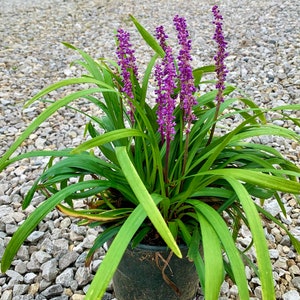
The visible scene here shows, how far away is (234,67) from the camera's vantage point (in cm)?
429

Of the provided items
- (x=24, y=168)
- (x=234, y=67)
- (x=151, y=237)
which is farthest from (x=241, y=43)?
(x=151, y=237)

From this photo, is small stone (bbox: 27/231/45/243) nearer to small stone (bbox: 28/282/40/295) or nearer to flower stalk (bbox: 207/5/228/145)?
small stone (bbox: 28/282/40/295)

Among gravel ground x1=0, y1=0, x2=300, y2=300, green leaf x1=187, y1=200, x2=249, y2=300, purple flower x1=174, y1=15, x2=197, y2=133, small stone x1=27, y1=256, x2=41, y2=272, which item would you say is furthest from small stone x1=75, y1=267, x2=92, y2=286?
purple flower x1=174, y1=15, x2=197, y2=133

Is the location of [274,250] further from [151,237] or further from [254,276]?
[151,237]

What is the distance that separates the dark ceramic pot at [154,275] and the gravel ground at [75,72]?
26 centimetres

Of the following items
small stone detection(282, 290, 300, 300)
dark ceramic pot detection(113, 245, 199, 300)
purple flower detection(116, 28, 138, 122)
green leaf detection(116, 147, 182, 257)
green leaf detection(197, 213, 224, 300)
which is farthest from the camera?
small stone detection(282, 290, 300, 300)

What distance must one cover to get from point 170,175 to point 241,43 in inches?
138

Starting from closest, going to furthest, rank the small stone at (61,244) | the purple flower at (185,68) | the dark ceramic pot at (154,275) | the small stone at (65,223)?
the purple flower at (185,68) → the dark ceramic pot at (154,275) → the small stone at (61,244) → the small stone at (65,223)

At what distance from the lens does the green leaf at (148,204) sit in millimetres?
1040

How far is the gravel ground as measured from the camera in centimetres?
212

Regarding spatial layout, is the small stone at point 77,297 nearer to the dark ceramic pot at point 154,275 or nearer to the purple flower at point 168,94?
the dark ceramic pot at point 154,275

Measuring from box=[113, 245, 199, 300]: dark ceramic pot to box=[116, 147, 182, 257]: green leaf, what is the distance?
1.46 ft

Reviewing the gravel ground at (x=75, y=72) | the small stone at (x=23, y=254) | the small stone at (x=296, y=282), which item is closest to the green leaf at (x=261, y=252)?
the gravel ground at (x=75, y=72)

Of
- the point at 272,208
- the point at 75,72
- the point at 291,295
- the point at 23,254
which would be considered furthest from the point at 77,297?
the point at 75,72
